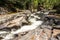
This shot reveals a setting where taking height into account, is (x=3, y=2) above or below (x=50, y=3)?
above

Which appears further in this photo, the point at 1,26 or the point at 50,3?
the point at 50,3

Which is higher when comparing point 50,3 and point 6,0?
point 6,0

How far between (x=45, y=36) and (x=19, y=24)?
6903 millimetres

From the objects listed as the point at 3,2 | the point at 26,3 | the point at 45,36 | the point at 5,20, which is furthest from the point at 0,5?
the point at 45,36

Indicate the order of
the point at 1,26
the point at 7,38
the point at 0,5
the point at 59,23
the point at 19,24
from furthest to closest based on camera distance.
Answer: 1. the point at 0,5
2. the point at 59,23
3. the point at 19,24
4. the point at 1,26
5. the point at 7,38

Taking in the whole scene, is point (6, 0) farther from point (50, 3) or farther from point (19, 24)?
point (50, 3)

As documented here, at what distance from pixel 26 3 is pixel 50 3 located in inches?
479

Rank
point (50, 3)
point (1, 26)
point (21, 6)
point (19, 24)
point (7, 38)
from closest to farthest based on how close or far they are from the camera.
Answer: point (7, 38)
point (1, 26)
point (19, 24)
point (21, 6)
point (50, 3)

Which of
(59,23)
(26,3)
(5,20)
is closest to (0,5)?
(26,3)

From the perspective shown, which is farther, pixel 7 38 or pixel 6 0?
pixel 6 0

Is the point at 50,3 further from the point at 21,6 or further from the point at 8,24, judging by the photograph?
the point at 8,24

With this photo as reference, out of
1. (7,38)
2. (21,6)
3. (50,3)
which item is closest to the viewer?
(7,38)

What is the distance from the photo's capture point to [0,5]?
3616 centimetres

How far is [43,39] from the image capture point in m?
16.0
